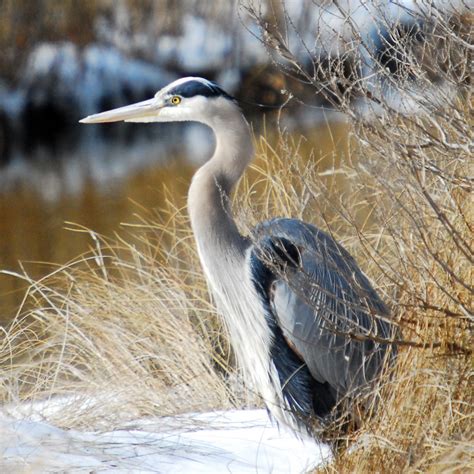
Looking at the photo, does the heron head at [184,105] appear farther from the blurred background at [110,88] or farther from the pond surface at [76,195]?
the blurred background at [110,88]

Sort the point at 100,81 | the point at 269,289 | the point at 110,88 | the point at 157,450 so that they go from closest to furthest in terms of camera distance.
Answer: the point at 157,450 < the point at 269,289 < the point at 110,88 < the point at 100,81

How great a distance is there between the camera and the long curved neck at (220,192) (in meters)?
2.75

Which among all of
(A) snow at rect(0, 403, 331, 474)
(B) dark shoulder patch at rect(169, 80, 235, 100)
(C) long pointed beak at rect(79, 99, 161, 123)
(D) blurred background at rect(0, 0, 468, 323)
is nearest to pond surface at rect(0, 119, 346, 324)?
(D) blurred background at rect(0, 0, 468, 323)

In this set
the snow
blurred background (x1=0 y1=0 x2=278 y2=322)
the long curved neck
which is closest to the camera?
the snow

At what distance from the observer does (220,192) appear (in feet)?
9.09

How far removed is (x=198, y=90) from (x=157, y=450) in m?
1.06

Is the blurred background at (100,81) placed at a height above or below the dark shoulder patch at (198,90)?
below

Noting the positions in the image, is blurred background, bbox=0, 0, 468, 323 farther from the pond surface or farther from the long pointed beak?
the long pointed beak

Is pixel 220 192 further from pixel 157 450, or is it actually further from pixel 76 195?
pixel 76 195

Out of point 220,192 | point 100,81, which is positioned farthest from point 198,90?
point 100,81

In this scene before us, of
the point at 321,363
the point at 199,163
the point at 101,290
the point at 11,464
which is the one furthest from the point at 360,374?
the point at 199,163

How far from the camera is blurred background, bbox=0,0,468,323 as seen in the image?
9.60 m

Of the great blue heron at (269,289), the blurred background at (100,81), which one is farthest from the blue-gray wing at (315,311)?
the blurred background at (100,81)

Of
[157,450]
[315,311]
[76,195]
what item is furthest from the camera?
[76,195]
